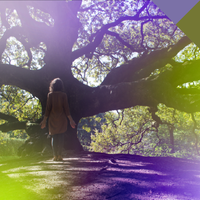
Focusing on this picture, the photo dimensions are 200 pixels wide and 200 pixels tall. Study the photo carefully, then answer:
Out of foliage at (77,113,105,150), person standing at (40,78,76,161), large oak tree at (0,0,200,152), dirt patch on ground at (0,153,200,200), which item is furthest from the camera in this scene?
foliage at (77,113,105,150)

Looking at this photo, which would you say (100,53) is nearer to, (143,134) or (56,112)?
(143,134)

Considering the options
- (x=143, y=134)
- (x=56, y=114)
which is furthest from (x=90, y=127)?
(x=56, y=114)

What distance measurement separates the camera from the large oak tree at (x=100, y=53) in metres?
4.68

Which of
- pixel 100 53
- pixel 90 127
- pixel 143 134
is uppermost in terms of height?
pixel 100 53

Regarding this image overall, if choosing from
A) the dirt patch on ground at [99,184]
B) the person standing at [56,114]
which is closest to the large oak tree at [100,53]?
the person standing at [56,114]

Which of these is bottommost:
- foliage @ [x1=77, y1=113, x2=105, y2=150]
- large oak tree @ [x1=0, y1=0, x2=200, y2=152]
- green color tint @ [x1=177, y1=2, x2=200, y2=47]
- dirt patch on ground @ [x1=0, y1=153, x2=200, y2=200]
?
dirt patch on ground @ [x1=0, y1=153, x2=200, y2=200]

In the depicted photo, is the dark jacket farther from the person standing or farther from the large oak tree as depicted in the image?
the large oak tree

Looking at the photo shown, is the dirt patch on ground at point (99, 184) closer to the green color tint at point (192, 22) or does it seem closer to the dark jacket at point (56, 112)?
the dark jacket at point (56, 112)

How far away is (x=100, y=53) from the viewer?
7520mm

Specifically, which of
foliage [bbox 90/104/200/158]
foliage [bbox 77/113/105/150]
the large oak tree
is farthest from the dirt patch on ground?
foliage [bbox 77/113/105/150]

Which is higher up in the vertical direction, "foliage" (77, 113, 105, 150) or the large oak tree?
the large oak tree

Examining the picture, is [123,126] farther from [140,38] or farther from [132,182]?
[132,182]

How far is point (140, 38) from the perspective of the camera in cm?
693

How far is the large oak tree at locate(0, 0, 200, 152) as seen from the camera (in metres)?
4.68
